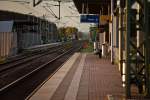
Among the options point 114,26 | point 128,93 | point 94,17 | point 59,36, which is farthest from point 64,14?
point 59,36

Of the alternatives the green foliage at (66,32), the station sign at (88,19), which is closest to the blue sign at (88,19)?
the station sign at (88,19)

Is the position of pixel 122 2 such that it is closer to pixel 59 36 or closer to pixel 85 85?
pixel 85 85

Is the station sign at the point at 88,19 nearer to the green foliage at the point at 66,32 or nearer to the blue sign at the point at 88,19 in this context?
the blue sign at the point at 88,19

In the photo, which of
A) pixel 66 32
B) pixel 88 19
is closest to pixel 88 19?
pixel 88 19

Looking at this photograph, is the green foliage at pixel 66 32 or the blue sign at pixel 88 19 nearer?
the blue sign at pixel 88 19

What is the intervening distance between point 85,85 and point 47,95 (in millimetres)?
2902

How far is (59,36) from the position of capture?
556 feet

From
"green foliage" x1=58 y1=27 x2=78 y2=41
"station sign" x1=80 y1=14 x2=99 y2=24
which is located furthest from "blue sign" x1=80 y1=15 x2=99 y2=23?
Result: "green foliage" x1=58 y1=27 x2=78 y2=41

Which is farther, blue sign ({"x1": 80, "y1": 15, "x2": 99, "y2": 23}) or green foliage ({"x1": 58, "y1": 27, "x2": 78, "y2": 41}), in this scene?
green foliage ({"x1": 58, "y1": 27, "x2": 78, "y2": 41})

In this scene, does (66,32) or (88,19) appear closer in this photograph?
(88,19)

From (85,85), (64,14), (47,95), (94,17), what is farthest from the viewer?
(64,14)

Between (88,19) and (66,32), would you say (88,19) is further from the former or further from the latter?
(66,32)

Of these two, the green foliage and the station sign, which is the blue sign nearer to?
the station sign

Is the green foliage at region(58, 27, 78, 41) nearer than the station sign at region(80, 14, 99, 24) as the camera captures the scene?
No
